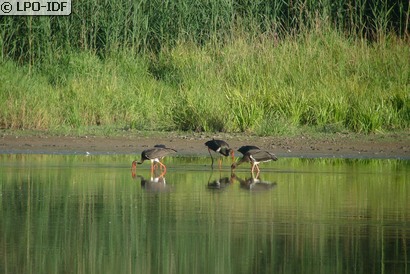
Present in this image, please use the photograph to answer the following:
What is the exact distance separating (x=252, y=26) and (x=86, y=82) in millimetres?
4446

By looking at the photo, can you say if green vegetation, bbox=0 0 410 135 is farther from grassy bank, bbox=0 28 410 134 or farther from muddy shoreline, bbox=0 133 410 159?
muddy shoreline, bbox=0 133 410 159

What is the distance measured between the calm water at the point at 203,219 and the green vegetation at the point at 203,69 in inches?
160

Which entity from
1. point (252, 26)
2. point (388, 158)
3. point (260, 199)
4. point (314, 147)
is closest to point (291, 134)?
point (314, 147)

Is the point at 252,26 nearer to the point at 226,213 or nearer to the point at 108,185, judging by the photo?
the point at 108,185

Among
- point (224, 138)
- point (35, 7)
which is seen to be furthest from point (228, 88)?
point (35, 7)

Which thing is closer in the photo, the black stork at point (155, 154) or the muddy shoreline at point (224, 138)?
the black stork at point (155, 154)

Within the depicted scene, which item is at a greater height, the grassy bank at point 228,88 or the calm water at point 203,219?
the grassy bank at point 228,88

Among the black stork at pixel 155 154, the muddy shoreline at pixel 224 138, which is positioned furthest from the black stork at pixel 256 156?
the muddy shoreline at pixel 224 138

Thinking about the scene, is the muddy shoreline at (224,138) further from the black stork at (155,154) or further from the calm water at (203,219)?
the black stork at (155,154)

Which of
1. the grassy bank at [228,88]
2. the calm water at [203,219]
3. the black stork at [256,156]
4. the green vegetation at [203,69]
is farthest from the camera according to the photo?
the green vegetation at [203,69]

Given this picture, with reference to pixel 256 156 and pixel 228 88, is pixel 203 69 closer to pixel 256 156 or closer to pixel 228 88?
pixel 228 88

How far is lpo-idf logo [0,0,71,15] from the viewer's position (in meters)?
23.9

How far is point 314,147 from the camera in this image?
17.4 metres

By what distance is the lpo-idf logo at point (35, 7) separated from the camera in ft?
78.4
